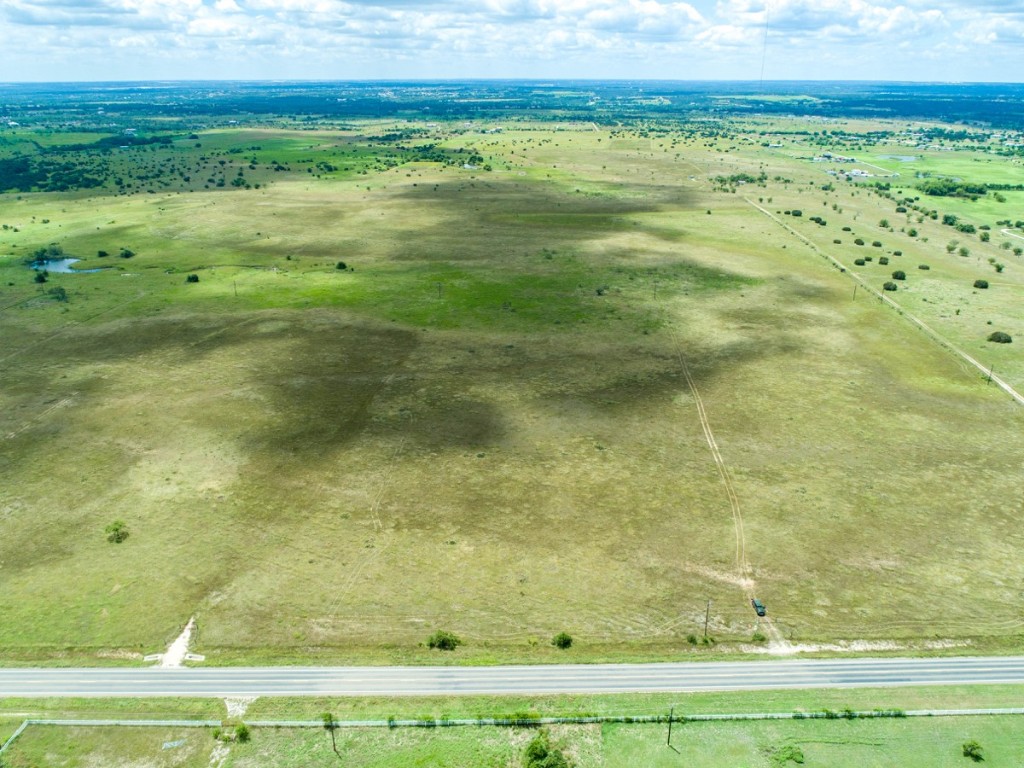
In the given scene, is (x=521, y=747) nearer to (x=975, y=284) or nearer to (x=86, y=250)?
(x=975, y=284)

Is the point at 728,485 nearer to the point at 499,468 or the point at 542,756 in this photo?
the point at 499,468

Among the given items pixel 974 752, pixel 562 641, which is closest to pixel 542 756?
pixel 562 641

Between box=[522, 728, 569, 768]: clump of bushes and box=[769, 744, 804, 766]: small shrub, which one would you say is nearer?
box=[522, 728, 569, 768]: clump of bushes

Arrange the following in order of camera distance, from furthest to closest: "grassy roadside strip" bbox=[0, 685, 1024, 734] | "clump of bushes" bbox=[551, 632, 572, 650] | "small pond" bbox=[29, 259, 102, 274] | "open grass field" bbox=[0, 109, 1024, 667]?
1. "small pond" bbox=[29, 259, 102, 274]
2. "open grass field" bbox=[0, 109, 1024, 667]
3. "clump of bushes" bbox=[551, 632, 572, 650]
4. "grassy roadside strip" bbox=[0, 685, 1024, 734]

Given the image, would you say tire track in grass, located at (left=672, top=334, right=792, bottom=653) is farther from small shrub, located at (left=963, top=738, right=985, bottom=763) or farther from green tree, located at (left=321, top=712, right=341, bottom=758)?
green tree, located at (left=321, top=712, right=341, bottom=758)

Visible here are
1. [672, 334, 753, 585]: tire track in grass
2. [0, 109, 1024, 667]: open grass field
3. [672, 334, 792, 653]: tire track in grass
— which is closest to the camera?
[672, 334, 792, 653]: tire track in grass

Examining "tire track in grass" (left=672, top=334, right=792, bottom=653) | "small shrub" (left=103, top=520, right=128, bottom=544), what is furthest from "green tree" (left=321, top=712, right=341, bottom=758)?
"tire track in grass" (left=672, top=334, right=792, bottom=653)
